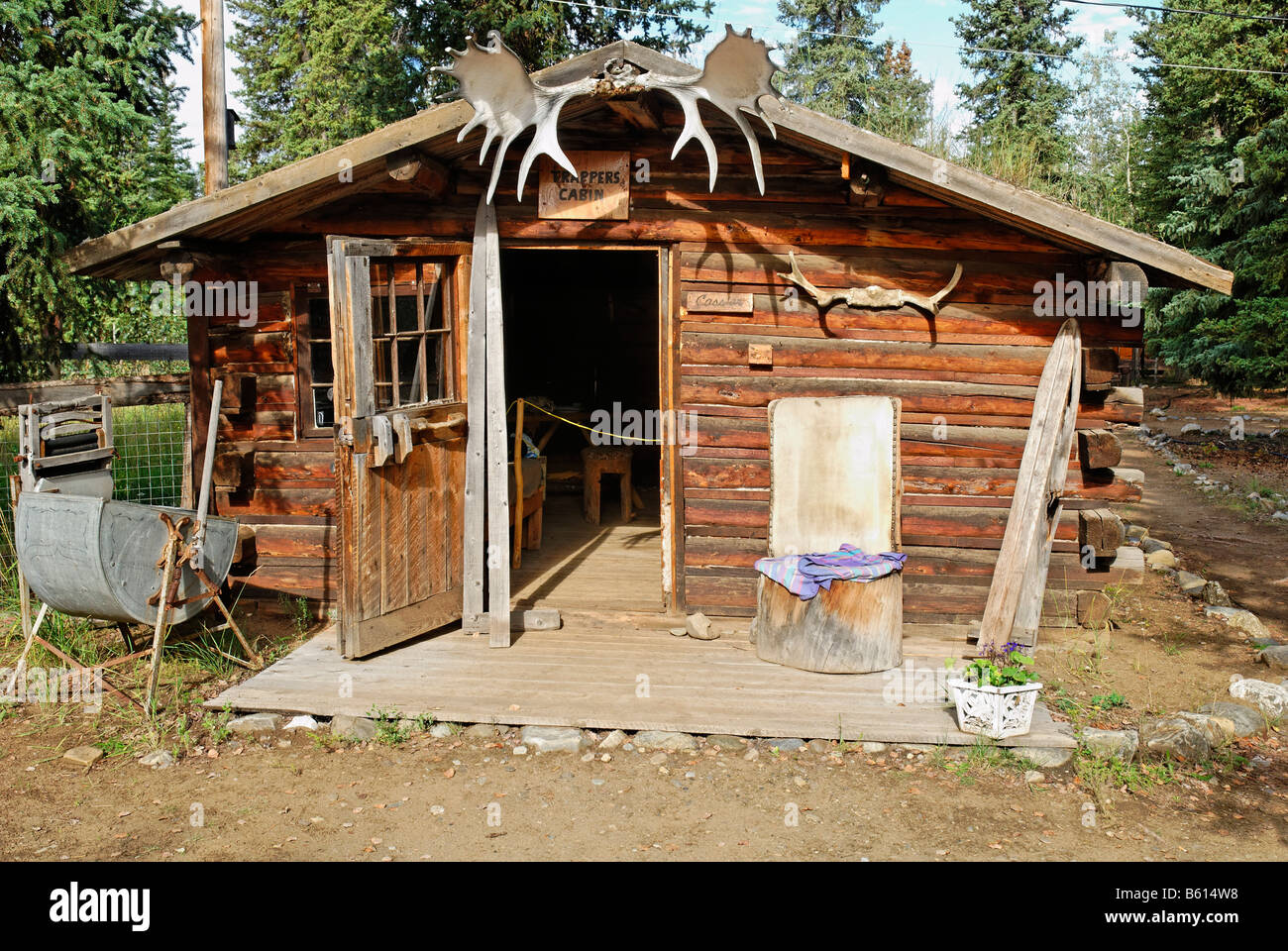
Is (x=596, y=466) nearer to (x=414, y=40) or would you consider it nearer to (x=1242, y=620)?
(x=1242, y=620)

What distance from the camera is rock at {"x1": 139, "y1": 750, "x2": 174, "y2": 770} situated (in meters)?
5.16

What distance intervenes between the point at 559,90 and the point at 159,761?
435 centimetres

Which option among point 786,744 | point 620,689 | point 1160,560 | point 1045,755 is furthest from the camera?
point 1160,560

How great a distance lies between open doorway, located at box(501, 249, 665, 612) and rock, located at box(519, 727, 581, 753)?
431cm

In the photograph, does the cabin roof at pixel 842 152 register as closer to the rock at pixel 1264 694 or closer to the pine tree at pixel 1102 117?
the rock at pixel 1264 694

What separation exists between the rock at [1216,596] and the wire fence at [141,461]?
8.24 metres

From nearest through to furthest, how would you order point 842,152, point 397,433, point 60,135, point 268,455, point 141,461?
1. point 397,433
2. point 842,152
3. point 268,455
4. point 60,135
5. point 141,461

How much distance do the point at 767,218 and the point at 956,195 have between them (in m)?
1.22

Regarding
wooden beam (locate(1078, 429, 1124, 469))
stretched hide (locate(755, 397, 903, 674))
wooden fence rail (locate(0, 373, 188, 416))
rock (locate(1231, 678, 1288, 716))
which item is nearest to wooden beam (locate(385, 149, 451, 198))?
wooden fence rail (locate(0, 373, 188, 416))

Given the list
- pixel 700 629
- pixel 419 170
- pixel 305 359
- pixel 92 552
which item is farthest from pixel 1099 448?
pixel 92 552

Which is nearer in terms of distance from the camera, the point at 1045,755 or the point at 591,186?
the point at 1045,755

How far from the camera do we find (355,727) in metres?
5.46

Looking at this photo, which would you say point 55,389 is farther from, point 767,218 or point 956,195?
point 956,195
